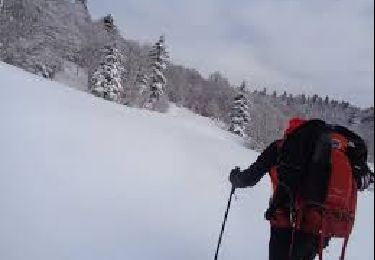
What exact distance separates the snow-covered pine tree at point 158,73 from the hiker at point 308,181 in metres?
8.62

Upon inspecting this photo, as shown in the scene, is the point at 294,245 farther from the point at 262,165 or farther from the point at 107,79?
the point at 107,79

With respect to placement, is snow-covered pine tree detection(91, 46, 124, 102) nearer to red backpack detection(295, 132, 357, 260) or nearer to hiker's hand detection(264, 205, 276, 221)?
hiker's hand detection(264, 205, 276, 221)

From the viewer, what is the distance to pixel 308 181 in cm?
409

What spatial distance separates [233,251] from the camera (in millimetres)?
6742

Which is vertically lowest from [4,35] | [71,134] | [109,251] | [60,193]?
[109,251]

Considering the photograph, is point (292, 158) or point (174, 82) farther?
point (174, 82)

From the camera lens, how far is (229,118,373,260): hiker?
4098mm

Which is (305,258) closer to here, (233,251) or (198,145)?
(233,251)

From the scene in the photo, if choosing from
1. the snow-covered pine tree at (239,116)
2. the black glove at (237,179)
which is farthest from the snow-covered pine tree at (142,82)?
the black glove at (237,179)

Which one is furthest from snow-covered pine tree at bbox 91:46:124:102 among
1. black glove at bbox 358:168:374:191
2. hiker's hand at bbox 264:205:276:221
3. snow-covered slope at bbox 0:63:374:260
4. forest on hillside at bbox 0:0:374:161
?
black glove at bbox 358:168:374:191

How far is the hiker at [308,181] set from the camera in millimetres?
4098

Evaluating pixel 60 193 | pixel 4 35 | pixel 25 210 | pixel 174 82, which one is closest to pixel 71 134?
pixel 60 193

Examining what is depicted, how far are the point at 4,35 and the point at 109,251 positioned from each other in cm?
570

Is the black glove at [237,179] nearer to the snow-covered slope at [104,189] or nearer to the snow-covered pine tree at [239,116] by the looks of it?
the snow-covered slope at [104,189]
